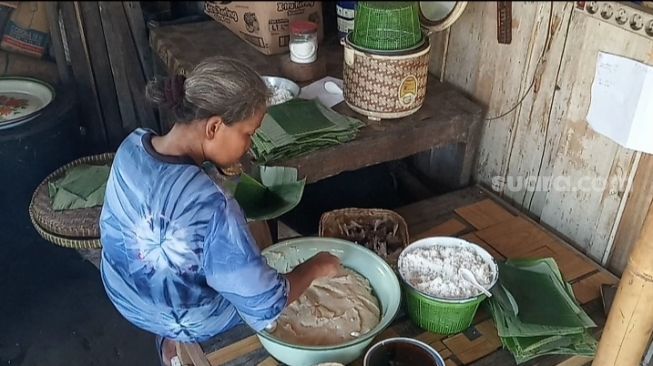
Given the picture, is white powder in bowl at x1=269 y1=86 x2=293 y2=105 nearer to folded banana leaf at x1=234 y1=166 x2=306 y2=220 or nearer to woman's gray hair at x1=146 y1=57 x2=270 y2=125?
folded banana leaf at x1=234 y1=166 x2=306 y2=220

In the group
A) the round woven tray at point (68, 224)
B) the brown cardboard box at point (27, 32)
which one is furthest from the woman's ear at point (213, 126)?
the brown cardboard box at point (27, 32)

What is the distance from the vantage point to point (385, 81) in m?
1.89

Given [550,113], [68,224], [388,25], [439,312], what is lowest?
[68,224]

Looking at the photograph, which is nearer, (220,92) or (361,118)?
(220,92)

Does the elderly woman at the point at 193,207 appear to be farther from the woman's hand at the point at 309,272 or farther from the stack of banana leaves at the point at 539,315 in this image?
the stack of banana leaves at the point at 539,315

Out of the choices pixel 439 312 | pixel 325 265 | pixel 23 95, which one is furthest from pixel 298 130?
pixel 23 95

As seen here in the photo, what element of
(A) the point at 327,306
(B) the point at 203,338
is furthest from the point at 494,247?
(B) the point at 203,338

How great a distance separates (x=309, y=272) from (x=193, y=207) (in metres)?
0.32

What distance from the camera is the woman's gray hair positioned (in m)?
1.23

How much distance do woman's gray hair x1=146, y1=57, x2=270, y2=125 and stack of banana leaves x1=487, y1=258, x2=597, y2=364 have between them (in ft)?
2.61

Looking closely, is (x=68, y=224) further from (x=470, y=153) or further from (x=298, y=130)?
(x=470, y=153)

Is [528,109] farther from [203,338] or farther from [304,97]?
[203,338]

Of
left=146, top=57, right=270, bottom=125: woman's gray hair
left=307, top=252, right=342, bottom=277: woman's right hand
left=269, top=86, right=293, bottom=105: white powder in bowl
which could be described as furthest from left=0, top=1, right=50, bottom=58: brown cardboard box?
left=307, top=252, right=342, bottom=277: woman's right hand

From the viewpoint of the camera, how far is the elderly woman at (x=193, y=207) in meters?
1.25
